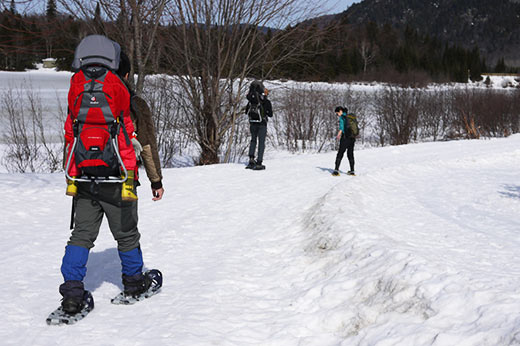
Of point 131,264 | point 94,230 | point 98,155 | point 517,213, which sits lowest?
point 517,213

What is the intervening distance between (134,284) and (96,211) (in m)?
0.67

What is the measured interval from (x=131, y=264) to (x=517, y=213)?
6.80 m

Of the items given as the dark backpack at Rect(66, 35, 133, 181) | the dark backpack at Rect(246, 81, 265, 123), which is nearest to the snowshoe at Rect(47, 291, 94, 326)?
the dark backpack at Rect(66, 35, 133, 181)

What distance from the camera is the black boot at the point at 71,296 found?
3.16 m

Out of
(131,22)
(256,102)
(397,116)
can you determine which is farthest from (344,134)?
(397,116)

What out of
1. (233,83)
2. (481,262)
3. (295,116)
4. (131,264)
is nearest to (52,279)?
(131,264)

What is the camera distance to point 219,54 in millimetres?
12461

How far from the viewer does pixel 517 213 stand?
782cm

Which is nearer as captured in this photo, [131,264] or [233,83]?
[131,264]

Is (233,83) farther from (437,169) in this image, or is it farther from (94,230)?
(94,230)

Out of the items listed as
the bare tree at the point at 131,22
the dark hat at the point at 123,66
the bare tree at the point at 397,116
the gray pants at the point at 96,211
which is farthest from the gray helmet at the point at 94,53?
the bare tree at the point at 397,116

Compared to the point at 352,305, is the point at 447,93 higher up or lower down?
higher up

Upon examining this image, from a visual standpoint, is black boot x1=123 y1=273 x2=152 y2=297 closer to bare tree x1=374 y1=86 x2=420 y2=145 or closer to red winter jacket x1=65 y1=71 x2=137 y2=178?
red winter jacket x1=65 y1=71 x2=137 y2=178

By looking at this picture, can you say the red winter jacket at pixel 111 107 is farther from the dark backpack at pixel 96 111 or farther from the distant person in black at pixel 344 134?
the distant person in black at pixel 344 134
